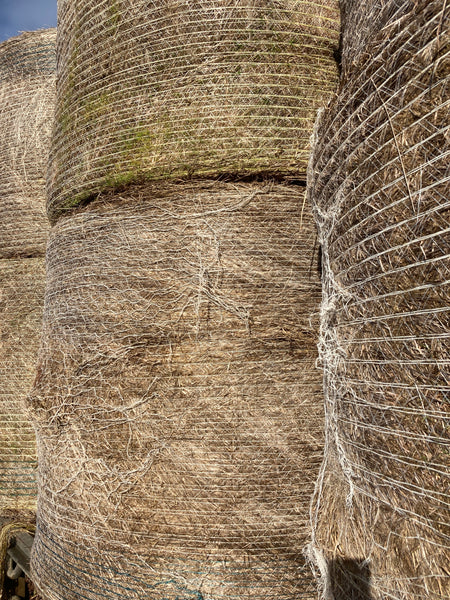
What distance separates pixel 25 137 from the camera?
3.92 m

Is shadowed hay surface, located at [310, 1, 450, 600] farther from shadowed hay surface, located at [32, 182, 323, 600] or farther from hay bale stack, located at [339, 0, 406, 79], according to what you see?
shadowed hay surface, located at [32, 182, 323, 600]

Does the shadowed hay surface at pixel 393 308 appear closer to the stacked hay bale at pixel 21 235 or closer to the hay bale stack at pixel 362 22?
the hay bale stack at pixel 362 22

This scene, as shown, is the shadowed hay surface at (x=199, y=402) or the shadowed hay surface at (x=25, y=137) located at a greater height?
the shadowed hay surface at (x=25, y=137)

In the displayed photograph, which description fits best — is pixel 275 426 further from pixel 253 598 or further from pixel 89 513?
pixel 89 513

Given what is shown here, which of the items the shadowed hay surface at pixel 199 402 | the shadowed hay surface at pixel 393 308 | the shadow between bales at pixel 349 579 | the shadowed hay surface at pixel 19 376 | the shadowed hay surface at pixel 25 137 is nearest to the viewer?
the shadowed hay surface at pixel 393 308

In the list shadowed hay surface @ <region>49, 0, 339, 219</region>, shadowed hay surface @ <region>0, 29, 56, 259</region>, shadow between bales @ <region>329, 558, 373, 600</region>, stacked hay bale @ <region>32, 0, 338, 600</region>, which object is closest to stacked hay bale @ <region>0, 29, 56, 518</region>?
shadowed hay surface @ <region>0, 29, 56, 259</region>

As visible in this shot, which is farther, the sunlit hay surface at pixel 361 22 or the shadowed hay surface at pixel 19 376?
the shadowed hay surface at pixel 19 376

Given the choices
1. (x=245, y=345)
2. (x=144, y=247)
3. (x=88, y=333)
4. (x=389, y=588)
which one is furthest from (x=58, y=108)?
(x=389, y=588)

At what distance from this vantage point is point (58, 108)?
2898 mm

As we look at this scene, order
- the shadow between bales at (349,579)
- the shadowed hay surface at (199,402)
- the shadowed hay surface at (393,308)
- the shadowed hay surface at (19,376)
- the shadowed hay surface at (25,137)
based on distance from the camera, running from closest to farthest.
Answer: the shadowed hay surface at (393,308), the shadow between bales at (349,579), the shadowed hay surface at (199,402), the shadowed hay surface at (19,376), the shadowed hay surface at (25,137)

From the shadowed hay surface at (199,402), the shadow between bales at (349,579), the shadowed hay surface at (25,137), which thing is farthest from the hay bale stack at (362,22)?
the shadowed hay surface at (25,137)

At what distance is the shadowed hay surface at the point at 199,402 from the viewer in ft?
7.07

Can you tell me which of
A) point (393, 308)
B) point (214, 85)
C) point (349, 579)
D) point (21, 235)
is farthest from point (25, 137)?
point (349, 579)

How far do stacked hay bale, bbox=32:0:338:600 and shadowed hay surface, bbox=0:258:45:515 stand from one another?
4.22 feet
